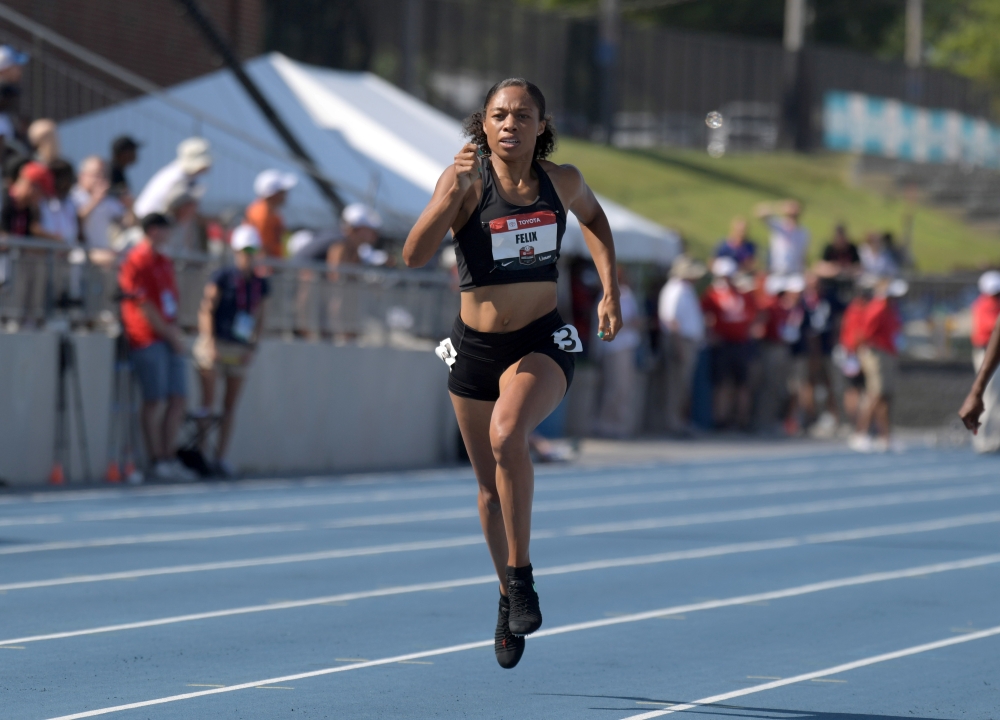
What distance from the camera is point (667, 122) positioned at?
46000 mm

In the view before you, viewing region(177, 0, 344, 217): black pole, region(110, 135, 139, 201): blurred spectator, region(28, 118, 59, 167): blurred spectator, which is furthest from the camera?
region(177, 0, 344, 217): black pole

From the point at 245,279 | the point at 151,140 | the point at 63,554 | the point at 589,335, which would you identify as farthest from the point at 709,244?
the point at 63,554

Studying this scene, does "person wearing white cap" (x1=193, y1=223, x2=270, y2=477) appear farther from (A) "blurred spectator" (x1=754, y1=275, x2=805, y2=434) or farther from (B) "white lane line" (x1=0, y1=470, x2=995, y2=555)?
(A) "blurred spectator" (x1=754, y1=275, x2=805, y2=434)

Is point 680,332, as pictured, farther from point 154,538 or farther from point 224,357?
point 154,538

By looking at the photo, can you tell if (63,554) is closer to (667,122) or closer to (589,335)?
(589,335)

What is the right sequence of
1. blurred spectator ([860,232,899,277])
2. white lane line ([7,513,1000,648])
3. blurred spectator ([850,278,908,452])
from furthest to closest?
blurred spectator ([860,232,899,277])
blurred spectator ([850,278,908,452])
white lane line ([7,513,1000,648])

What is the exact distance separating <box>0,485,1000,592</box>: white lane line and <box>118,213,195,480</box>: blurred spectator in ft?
12.2

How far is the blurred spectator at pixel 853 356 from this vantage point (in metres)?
21.5

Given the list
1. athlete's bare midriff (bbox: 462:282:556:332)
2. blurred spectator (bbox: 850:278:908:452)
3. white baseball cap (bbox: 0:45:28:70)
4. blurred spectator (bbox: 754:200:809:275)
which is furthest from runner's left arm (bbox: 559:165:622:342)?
blurred spectator (bbox: 754:200:809:275)

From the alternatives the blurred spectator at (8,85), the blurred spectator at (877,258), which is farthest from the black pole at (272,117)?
the blurred spectator at (877,258)

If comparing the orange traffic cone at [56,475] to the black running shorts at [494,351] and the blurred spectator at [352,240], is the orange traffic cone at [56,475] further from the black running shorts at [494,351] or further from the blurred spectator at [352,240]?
the black running shorts at [494,351]

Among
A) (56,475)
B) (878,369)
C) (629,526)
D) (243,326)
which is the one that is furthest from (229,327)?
(878,369)

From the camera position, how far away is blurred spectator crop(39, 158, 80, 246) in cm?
1373

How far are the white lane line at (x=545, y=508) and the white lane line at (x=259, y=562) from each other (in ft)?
3.06
